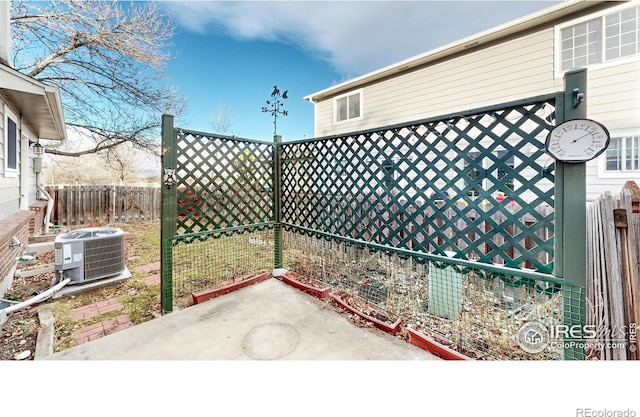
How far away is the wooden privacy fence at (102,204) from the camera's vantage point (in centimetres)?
729

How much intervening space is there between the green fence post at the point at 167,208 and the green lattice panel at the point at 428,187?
135 cm

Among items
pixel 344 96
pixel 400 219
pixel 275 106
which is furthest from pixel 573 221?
pixel 344 96

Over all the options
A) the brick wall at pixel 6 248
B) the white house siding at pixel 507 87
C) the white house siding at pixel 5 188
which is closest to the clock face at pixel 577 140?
the brick wall at pixel 6 248

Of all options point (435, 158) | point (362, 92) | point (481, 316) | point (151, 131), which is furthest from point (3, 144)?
point (362, 92)

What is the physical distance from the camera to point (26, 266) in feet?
13.1

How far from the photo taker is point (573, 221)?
158cm

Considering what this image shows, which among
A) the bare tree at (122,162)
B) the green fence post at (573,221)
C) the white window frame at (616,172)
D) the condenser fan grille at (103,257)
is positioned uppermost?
the bare tree at (122,162)

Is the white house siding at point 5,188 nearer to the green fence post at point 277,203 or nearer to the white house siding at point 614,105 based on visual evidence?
the green fence post at point 277,203

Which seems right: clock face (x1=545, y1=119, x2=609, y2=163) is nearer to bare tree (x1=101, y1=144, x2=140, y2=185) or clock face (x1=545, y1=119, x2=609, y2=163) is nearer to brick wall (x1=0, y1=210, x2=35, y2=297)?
brick wall (x1=0, y1=210, x2=35, y2=297)

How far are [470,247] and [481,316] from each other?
772 millimetres

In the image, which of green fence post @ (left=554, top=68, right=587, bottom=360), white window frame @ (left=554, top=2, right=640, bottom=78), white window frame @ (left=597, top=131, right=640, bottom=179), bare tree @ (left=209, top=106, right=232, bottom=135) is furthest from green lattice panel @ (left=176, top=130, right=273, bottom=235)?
bare tree @ (left=209, top=106, right=232, bottom=135)

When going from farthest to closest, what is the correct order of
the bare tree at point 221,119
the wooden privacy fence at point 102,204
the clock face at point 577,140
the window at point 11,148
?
the bare tree at point 221,119
the wooden privacy fence at point 102,204
the window at point 11,148
the clock face at point 577,140

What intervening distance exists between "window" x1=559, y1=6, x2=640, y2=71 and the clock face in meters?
5.07
